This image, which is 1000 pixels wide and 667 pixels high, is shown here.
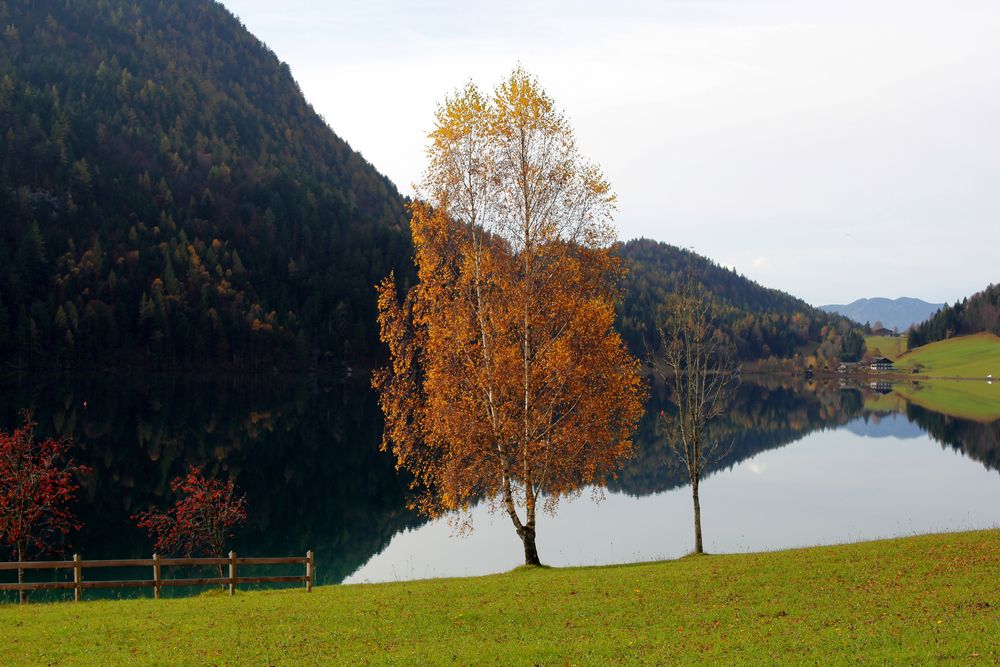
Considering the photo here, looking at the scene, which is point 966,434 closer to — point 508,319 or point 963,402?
point 963,402

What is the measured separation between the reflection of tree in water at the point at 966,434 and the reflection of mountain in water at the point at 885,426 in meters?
1.65

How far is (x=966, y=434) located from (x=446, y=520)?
276 feet

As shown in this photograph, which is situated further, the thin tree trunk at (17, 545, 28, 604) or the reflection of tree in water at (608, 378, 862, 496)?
the reflection of tree in water at (608, 378, 862, 496)

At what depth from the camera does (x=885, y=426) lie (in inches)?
4968

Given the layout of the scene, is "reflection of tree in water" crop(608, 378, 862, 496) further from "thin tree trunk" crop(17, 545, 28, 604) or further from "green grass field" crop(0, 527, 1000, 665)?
"thin tree trunk" crop(17, 545, 28, 604)

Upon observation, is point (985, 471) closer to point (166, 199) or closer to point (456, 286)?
point (456, 286)

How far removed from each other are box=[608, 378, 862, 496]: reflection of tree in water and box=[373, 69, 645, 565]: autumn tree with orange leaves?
8314 millimetres

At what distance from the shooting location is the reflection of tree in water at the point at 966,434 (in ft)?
299

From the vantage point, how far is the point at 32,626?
2303 cm

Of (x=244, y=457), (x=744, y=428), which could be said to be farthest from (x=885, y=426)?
(x=244, y=457)

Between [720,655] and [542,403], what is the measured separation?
16.9m

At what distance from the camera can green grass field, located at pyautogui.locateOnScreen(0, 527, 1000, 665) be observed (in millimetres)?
18281

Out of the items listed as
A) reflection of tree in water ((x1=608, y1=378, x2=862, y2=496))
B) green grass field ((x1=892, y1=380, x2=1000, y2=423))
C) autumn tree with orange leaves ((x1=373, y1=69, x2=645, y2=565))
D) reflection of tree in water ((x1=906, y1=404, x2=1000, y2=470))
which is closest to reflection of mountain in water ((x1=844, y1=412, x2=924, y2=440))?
reflection of tree in water ((x1=906, y1=404, x2=1000, y2=470))

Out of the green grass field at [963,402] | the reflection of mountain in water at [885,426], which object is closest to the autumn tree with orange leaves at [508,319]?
the reflection of mountain in water at [885,426]
